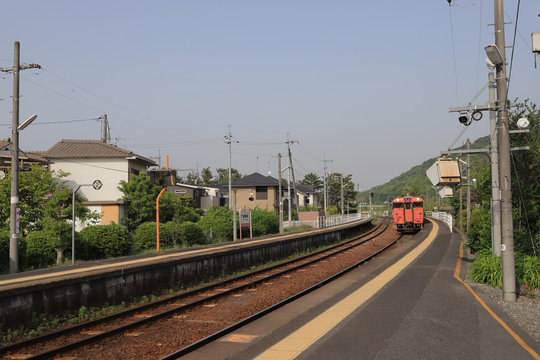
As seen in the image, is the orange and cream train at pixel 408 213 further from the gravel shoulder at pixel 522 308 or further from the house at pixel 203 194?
the gravel shoulder at pixel 522 308

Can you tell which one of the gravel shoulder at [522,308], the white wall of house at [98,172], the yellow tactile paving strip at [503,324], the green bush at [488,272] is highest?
the white wall of house at [98,172]

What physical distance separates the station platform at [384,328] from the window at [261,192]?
149ft

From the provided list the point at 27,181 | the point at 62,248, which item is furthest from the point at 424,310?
the point at 27,181

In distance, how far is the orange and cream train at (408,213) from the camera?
39.4 m

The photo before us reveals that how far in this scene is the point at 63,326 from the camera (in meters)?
9.29

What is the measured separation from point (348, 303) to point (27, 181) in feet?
70.3

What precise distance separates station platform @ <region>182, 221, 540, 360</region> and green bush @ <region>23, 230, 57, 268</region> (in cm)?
1439

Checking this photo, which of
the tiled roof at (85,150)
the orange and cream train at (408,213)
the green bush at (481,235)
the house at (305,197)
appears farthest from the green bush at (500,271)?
the house at (305,197)

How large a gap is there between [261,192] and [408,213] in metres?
24.0

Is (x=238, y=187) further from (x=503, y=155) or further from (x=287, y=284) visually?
(x=503, y=155)

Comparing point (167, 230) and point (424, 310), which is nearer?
point (424, 310)

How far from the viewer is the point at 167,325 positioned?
936cm

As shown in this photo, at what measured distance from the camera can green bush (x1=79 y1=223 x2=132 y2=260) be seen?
75.9 feet

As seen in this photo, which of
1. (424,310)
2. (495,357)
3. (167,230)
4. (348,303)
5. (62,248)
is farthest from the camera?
(167,230)
